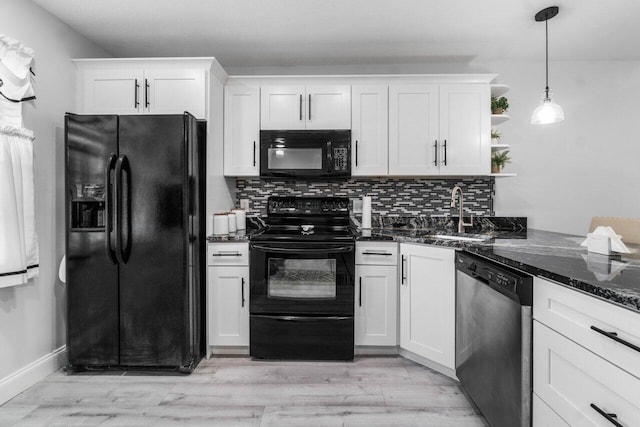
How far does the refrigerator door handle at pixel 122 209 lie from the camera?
2.14 metres

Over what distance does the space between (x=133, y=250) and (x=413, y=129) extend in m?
2.38

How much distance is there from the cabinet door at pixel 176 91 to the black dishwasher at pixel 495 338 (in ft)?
7.22

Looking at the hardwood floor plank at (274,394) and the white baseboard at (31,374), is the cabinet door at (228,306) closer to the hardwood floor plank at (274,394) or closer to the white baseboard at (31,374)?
the hardwood floor plank at (274,394)

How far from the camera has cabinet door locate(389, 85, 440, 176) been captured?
9.19 ft

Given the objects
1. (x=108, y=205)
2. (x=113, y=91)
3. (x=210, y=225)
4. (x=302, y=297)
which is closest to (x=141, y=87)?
(x=113, y=91)

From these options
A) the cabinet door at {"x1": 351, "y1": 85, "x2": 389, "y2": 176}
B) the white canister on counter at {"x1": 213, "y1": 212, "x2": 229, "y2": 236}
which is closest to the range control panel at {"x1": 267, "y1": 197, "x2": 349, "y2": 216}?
the cabinet door at {"x1": 351, "y1": 85, "x2": 389, "y2": 176}

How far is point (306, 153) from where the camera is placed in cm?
280

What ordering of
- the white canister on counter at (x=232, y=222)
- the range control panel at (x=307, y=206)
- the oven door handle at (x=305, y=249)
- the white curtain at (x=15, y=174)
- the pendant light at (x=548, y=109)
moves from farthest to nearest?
the range control panel at (x=307, y=206) → the white canister on counter at (x=232, y=222) → the oven door handle at (x=305, y=249) → the pendant light at (x=548, y=109) → the white curtain at (x=15, y=174)

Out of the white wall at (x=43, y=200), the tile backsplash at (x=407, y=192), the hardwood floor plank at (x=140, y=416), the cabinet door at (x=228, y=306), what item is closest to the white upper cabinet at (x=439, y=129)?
the tile backsplash at (x=407, y=192)

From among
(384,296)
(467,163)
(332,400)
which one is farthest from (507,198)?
(332,400)

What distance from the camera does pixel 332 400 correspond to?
1951mm

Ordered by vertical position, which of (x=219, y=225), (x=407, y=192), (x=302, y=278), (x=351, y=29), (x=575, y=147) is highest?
(x=351, y=29)

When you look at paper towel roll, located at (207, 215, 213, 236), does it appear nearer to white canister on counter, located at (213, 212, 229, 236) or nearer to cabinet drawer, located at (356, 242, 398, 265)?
white canister on counter, located at (213, 212, 229, 236)

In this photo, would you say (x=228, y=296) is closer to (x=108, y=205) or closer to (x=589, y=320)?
(x=108, y=205)
